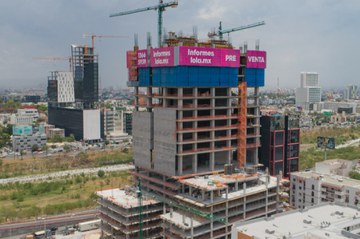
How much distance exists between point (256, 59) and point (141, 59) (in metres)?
12.9

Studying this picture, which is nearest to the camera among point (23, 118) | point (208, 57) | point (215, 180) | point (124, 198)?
point (215, 180)

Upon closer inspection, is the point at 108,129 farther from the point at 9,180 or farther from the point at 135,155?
the point at 135,155

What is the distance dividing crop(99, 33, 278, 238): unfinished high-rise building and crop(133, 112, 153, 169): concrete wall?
11 centimetres

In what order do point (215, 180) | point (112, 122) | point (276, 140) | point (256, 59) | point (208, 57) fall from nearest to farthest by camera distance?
point (215, 180), point (208, 57), point (256, 59), point (276, 140), point (112, 122)

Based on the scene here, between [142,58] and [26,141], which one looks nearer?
[142,58]

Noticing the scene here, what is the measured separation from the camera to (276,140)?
5094cm

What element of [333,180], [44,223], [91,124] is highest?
[91,124]

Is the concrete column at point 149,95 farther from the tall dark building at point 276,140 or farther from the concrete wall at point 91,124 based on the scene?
the concrete wall at point 91,124

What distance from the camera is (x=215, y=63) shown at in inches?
1638

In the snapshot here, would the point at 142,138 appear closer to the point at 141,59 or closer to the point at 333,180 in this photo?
the point at 141,59

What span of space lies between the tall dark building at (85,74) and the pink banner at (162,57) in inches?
3467

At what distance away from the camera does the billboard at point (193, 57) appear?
39.6 metres

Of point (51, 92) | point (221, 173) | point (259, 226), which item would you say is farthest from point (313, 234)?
point (51, 92)

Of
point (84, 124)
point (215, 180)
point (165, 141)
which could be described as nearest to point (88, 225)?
point (165, 141)
